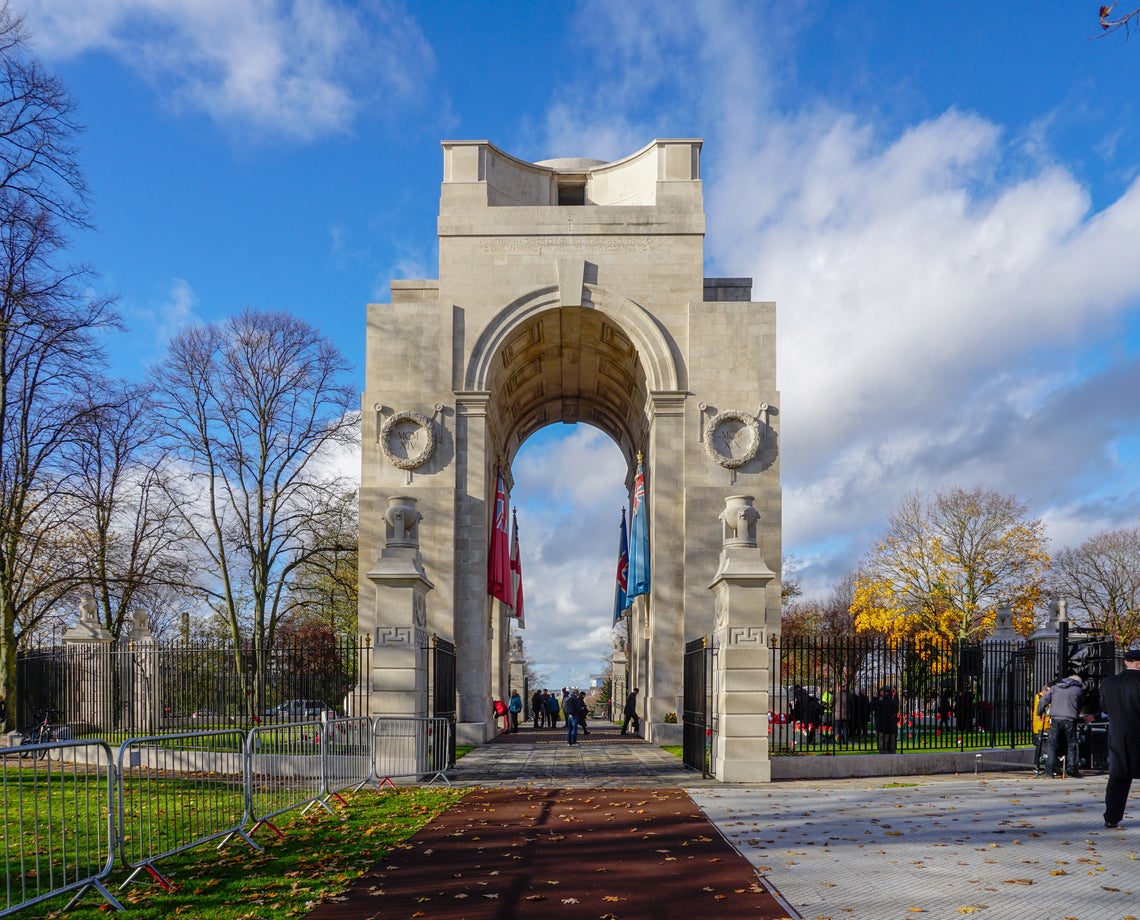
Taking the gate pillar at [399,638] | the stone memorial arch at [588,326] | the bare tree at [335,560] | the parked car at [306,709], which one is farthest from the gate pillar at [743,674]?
the bare tree at [335,560]

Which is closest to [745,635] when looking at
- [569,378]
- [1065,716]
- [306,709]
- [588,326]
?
[1065,716]

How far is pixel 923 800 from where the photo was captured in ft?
43.3

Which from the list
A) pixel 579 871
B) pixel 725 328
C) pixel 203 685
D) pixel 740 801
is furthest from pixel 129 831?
pixel 725 328

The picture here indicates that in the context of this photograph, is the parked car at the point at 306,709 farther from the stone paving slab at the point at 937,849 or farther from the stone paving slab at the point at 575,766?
the stone paving slab at the point at 937,849

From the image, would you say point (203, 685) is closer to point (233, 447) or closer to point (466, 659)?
point (466, 659)

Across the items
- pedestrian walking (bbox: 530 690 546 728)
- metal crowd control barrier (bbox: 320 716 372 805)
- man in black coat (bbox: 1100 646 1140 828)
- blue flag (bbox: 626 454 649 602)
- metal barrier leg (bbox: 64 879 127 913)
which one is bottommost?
pedestrian walking (bbox: 530 690 546 728)

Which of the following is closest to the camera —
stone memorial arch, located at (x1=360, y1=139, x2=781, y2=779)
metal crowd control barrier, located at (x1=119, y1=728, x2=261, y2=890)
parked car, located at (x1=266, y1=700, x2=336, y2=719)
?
metal crowd control barrier, located at (x1=119, y1=728, x2=261, y2=890)

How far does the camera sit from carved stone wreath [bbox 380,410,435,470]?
2706 cm

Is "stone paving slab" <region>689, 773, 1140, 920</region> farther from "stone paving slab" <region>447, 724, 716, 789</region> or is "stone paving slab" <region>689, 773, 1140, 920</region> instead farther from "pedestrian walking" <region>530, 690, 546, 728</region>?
"pedestrian walking" <region>530, 690, 546, 728</region>

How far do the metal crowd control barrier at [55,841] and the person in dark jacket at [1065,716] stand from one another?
13.1 m

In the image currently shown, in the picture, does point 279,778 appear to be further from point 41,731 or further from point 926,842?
point 41,731

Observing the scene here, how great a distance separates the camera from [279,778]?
11.9 meters

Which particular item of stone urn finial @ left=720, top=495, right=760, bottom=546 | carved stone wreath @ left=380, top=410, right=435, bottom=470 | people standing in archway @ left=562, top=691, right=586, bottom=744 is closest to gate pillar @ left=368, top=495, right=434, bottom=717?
stone urn finial @ left=720, top=495, right=760, bottom=546

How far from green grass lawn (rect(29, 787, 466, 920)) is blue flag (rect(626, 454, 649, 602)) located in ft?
54.1
